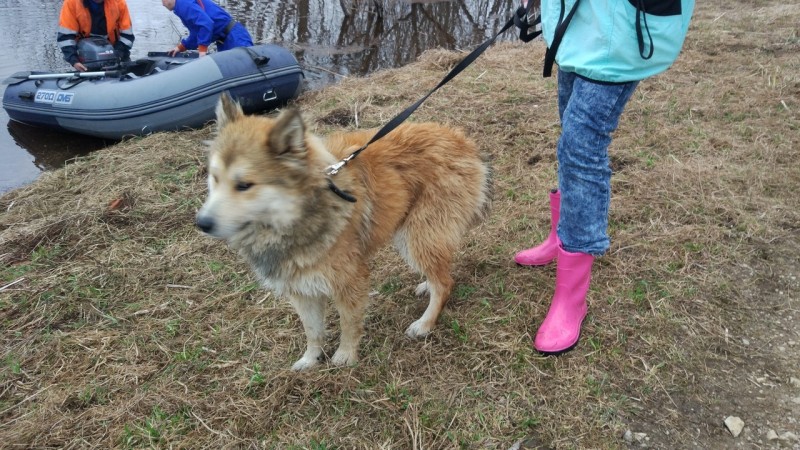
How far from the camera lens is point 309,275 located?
2.56 metres

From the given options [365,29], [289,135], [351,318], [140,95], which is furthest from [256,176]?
[365,29]

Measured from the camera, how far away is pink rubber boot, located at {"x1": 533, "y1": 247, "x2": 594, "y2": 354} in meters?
2.79

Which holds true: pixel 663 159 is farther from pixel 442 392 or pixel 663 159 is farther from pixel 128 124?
pixel 128 124

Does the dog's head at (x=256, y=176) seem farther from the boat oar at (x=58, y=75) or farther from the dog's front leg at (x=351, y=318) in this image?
the boat oar at (x=58, y=75)

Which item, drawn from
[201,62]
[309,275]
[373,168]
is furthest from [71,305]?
[201,62]

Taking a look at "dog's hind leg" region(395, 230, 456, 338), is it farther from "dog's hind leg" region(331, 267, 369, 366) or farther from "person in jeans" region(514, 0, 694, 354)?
"person in jeans" region(514, 0, 694, 354)

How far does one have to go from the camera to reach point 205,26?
329 inches

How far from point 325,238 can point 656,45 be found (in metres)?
1.76

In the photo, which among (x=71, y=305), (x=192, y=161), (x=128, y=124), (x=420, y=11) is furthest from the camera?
(x=420, y=11)

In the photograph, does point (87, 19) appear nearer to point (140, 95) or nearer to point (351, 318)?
point (140, 95)

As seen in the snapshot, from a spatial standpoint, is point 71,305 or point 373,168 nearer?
point 373,168

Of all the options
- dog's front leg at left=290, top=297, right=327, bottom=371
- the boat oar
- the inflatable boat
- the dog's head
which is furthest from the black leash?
the boat oar

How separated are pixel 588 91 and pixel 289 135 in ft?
4.59

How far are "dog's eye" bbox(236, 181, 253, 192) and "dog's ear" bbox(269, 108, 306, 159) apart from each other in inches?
7.5
